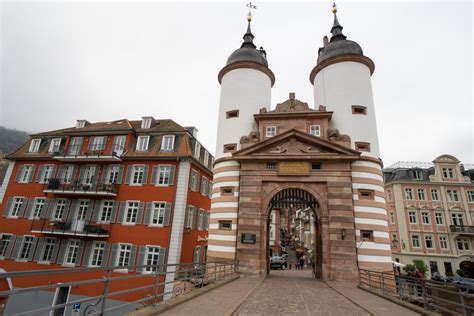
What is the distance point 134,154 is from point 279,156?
12.4 metres

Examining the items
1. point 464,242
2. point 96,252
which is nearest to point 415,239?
point 464,242

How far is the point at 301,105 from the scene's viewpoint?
18.4 meters

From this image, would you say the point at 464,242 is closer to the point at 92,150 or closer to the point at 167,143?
the point at 167,143

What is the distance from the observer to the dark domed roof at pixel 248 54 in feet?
66.4

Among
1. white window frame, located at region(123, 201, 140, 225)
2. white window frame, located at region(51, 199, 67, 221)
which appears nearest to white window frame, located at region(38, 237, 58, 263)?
white window frame, located at region(51, 199, 67, 221)

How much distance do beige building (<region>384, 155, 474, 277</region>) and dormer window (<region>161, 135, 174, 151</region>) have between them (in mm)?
30129

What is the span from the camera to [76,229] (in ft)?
65.0

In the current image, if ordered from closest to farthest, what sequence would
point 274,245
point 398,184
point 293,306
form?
point 293,306 → point 398,184 → point 274,245

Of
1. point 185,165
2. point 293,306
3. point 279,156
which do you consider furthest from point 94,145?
point 293,306

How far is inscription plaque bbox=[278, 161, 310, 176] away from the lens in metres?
16.0

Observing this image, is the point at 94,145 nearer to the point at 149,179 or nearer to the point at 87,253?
the point at 149,179

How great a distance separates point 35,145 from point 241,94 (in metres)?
20.6

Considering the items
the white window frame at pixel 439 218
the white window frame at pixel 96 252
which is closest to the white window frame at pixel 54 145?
the white window frame at pixel 96 252

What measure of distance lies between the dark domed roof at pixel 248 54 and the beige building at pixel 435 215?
26.5 metres
